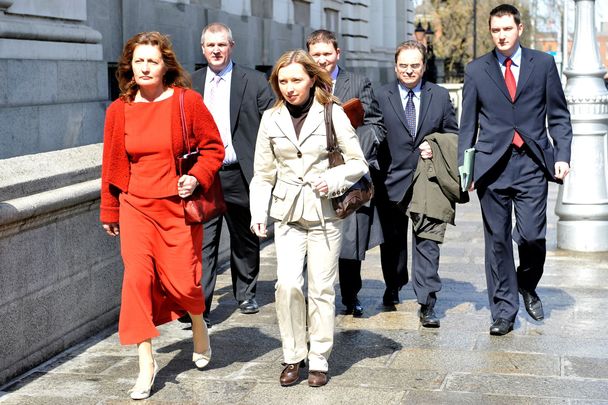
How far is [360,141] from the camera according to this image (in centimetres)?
745

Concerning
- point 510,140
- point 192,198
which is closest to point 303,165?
point 192,198

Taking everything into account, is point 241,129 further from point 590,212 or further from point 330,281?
point 590,212

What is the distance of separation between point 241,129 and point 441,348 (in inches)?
83.3

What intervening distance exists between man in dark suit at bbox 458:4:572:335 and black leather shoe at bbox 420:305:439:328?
0.39m

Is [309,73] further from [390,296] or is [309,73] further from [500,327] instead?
[390,296]

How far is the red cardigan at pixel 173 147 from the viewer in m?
6.13

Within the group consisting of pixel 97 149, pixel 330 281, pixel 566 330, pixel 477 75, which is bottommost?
pixel 566 330

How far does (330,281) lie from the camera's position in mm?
6246

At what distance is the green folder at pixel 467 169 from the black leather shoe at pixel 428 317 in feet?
2.85

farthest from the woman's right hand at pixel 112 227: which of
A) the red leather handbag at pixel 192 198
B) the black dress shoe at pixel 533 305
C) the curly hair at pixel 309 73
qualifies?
the black dress shoe at pixel 533 305

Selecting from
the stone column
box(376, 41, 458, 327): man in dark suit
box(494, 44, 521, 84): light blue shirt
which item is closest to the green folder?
box(376, 41, 458, 327): man in dark suit

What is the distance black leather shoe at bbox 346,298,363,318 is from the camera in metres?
8.02

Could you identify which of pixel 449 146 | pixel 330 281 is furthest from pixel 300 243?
pixel 449 146

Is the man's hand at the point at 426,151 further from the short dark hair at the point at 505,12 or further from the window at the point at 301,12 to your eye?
the window at the point at 301,12
